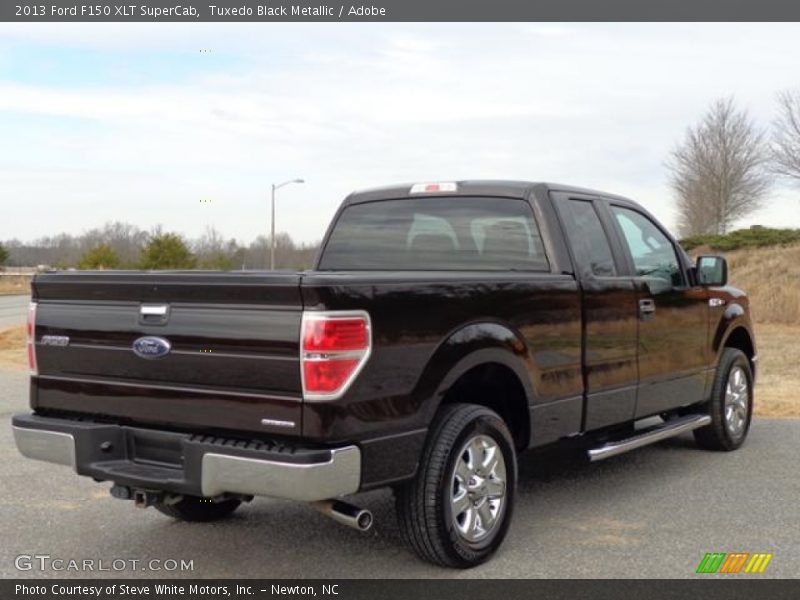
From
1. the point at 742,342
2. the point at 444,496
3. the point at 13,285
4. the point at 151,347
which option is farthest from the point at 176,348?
the point at 13,285

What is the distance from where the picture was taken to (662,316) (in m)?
6.20

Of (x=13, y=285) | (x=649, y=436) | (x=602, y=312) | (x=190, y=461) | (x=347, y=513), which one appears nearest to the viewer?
Answer: (x=190, y=461)

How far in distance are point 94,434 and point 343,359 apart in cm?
133

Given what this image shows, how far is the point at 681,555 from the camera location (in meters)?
4.64

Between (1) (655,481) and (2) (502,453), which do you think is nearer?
(2) (502,453)

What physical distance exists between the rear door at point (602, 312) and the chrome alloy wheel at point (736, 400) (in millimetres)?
1762

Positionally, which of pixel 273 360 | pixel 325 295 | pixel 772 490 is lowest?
pixel 772 490

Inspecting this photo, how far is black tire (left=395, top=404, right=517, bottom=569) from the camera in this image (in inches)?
166

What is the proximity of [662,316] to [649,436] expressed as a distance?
0.85m

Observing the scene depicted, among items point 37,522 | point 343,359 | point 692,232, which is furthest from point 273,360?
point 692,232

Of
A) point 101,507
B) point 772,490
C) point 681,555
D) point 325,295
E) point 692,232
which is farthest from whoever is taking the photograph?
point 692,232

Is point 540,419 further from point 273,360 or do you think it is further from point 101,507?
point 101,507

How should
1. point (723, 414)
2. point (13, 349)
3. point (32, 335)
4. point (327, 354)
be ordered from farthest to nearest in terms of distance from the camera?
1. point (13, 349)
2. point (723, 414)
3. point (32, 335)
4. point (327, 354)

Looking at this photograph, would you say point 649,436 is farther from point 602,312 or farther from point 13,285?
point 13,285
